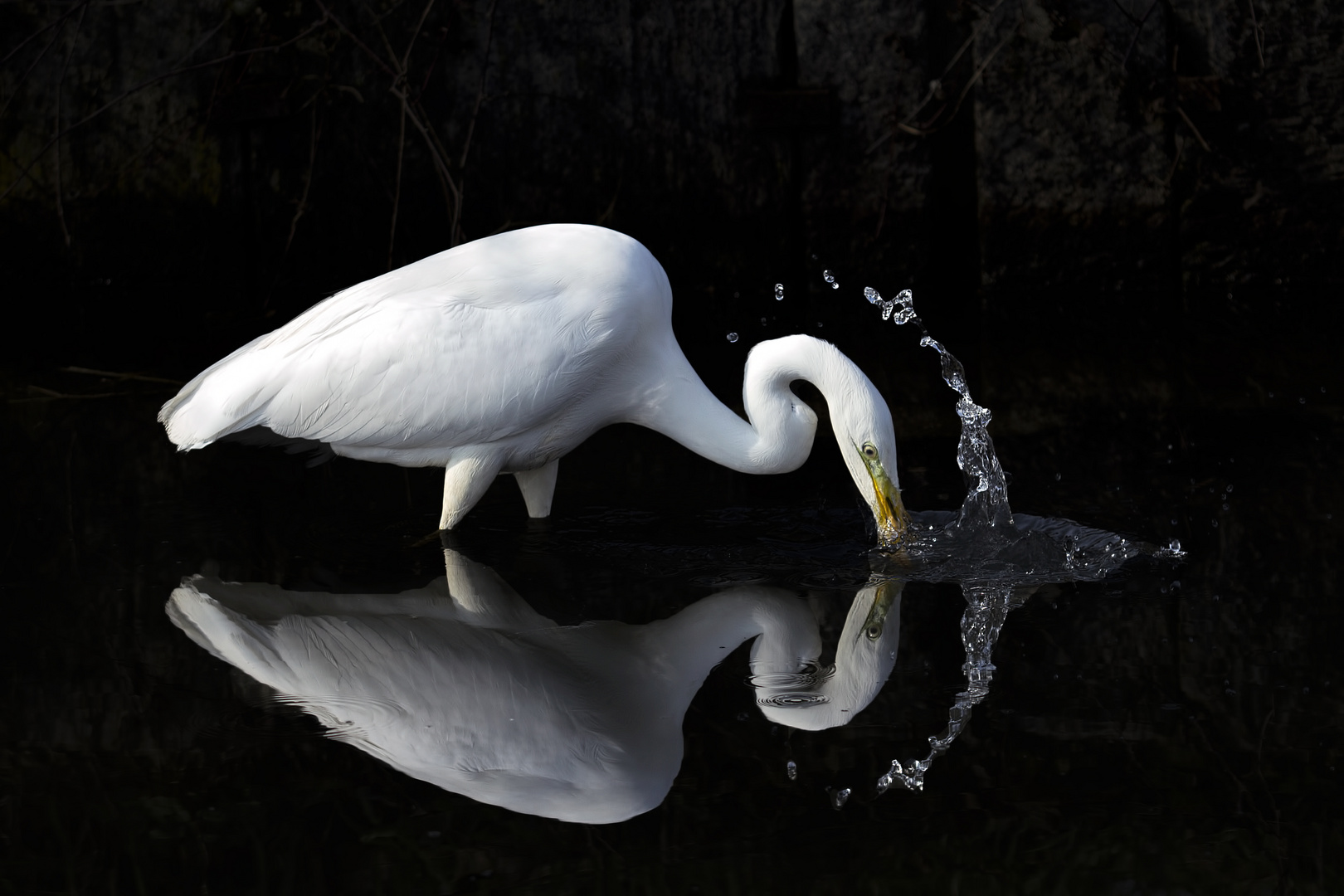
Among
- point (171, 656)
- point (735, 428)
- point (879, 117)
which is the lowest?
point (171, 656)

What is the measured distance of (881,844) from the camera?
8.68 feet

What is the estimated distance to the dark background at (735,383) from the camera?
9.02 feet

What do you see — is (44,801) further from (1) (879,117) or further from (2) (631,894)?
(1) (879,117)

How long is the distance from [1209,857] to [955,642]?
1.07 m

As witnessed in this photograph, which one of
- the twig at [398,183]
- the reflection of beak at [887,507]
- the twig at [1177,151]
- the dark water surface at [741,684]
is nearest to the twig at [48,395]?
the dark water surface at [741,684]

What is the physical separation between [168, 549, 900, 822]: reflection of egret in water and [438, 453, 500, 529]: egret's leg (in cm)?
24

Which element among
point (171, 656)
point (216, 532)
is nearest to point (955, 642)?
point (171, 656)

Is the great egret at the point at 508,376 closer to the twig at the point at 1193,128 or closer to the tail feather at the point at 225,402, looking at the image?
the tail feather at the point at 225,402

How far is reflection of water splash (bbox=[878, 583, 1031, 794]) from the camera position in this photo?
9.55 ft

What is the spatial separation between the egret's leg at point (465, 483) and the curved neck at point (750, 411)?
50cm

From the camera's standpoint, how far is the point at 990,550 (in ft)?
13.9

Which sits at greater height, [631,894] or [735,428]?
[735,428]

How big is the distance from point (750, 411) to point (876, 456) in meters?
0.50

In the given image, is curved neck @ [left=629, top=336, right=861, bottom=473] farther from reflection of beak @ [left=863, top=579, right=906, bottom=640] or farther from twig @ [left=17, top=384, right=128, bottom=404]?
twig @ [left=17, top=384, right=128, bottom=404]
